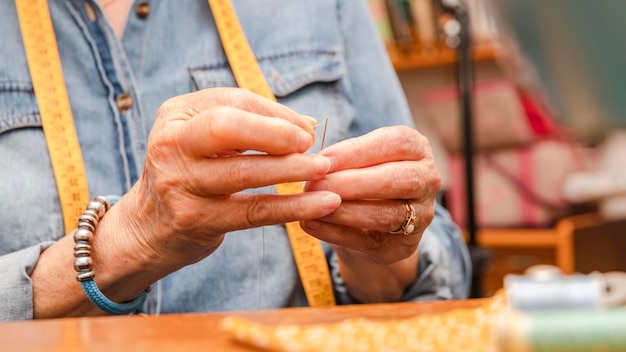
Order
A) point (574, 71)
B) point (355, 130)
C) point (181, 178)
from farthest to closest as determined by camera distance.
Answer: point (355, 130) → point (181, 178) → point (574, 71)

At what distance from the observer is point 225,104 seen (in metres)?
0.68

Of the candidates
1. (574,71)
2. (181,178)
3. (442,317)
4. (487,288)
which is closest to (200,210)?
(181,178)

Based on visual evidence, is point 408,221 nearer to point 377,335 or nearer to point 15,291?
point 377,335

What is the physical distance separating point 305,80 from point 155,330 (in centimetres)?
59

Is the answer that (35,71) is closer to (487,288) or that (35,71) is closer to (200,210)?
(200,210)

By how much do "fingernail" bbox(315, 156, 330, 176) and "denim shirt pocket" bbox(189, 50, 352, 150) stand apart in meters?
0.36

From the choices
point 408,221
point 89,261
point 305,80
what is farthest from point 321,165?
point 305,80

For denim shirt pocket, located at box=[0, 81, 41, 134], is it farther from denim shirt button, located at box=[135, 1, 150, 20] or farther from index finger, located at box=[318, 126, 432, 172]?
index finger, located at box=[318, 126, 432, 172]

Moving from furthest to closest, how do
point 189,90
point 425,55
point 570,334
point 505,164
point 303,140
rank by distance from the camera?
point 425,55, point 505,164, point 189,90, point 303,140, point 570,334

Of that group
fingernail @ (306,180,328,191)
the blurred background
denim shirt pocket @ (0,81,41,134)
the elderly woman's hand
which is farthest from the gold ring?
the blurred background

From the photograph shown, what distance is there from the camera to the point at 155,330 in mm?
556

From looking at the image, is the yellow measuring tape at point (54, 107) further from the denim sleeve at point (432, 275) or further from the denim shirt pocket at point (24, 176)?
the denim sleeve at point (432, 275)

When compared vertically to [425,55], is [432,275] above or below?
below

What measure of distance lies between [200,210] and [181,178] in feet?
0.12
